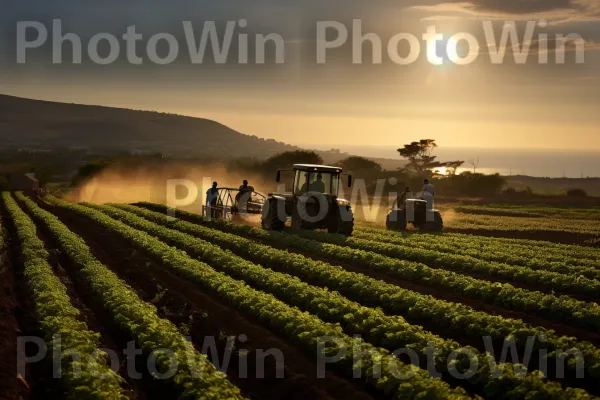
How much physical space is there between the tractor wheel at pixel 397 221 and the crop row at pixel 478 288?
8670 millimetres

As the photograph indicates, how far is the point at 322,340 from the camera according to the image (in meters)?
11.8

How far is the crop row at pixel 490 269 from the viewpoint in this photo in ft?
54.8

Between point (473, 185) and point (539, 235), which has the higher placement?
point (473, 185)

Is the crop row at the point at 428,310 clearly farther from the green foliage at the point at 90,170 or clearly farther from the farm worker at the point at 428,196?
the green foliage at the point at 90,170

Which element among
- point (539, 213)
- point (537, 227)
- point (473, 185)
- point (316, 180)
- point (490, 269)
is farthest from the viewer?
point (473, 185)

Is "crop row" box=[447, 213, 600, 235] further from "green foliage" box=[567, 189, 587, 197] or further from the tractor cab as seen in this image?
"green foliage" box=[567, 189, 587, 197]

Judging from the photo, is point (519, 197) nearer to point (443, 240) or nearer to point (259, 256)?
point (443, 240)

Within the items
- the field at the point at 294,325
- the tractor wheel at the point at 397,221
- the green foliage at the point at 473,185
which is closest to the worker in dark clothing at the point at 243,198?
the tractor wheel at the point at 397,221

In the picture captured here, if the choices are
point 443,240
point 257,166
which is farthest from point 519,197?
point 443,240

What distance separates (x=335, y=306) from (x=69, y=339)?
499cm

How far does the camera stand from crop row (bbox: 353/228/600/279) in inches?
774

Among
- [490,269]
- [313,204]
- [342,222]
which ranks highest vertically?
[313,204]

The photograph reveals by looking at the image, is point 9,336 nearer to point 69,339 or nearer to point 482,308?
point 69,339

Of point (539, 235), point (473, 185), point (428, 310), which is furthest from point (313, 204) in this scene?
point (473, 185)
